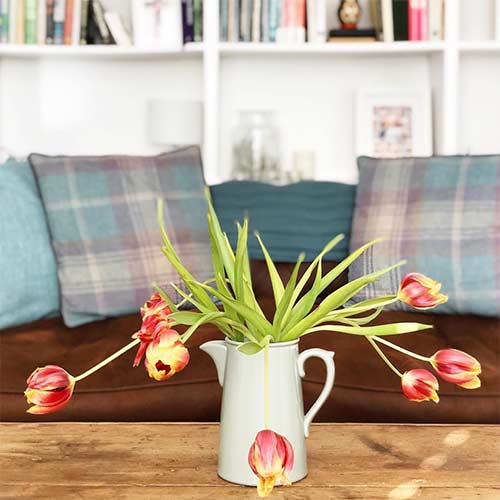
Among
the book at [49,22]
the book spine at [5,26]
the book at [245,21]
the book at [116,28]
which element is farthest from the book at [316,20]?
the book spine at [5,26]

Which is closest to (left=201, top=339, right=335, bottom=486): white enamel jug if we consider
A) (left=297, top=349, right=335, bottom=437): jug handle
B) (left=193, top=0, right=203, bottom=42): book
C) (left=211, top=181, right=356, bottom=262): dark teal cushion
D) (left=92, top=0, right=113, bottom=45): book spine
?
(left=297, top=349, right=335, bottom=437): jug handle

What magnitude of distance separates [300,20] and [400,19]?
0.37m

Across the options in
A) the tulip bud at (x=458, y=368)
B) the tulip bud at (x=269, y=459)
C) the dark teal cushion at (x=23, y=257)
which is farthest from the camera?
the dark teal cushion at (x=23, y=257)

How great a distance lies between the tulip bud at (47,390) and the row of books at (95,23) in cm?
250

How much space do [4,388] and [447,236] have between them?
46.2 inches

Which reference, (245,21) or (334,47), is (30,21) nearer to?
(245,21)

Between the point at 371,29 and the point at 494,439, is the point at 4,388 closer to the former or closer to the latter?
the point at 494,439

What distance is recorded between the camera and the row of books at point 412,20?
330 cm

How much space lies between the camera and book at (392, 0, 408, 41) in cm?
331

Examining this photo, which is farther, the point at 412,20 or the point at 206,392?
the point at 412,20

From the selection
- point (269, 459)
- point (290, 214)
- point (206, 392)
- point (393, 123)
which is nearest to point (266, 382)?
point (269, 459)

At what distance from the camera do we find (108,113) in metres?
3.63

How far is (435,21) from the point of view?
331 cm

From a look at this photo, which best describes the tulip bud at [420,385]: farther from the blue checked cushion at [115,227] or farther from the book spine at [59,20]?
the book spine at [59,20]
